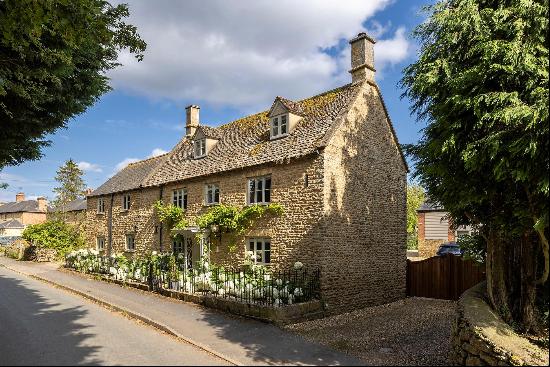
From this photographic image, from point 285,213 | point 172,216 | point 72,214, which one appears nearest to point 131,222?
point 172,216

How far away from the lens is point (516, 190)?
379 inches

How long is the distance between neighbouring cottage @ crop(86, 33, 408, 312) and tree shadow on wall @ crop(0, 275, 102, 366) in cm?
704

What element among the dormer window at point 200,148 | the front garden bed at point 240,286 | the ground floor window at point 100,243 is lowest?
the front garden bed at point 240,286

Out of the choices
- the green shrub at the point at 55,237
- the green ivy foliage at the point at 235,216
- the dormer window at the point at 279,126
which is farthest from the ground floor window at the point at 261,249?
the green shrub at the point at 55,237

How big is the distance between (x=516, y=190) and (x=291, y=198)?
8.52 meters

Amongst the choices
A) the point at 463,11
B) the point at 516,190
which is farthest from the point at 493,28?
the point at 516,190

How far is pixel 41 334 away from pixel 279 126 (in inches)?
483

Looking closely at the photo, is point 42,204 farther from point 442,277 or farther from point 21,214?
point 442,277

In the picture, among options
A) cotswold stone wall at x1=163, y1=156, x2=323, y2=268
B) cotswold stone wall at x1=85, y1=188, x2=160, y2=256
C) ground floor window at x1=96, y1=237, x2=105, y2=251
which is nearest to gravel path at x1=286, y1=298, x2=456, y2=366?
cotswold stone wall at x1=163, y1=156, x2=323, y2=268

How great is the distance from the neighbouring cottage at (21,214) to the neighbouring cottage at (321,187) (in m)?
59.5

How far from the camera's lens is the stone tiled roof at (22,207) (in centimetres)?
7481

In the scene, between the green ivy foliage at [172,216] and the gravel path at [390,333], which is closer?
the gravel path at [390,333]

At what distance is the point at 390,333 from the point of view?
40.2 ft

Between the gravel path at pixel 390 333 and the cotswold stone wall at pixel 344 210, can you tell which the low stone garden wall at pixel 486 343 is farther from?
the cotswold stone wall at pixel 344 210
